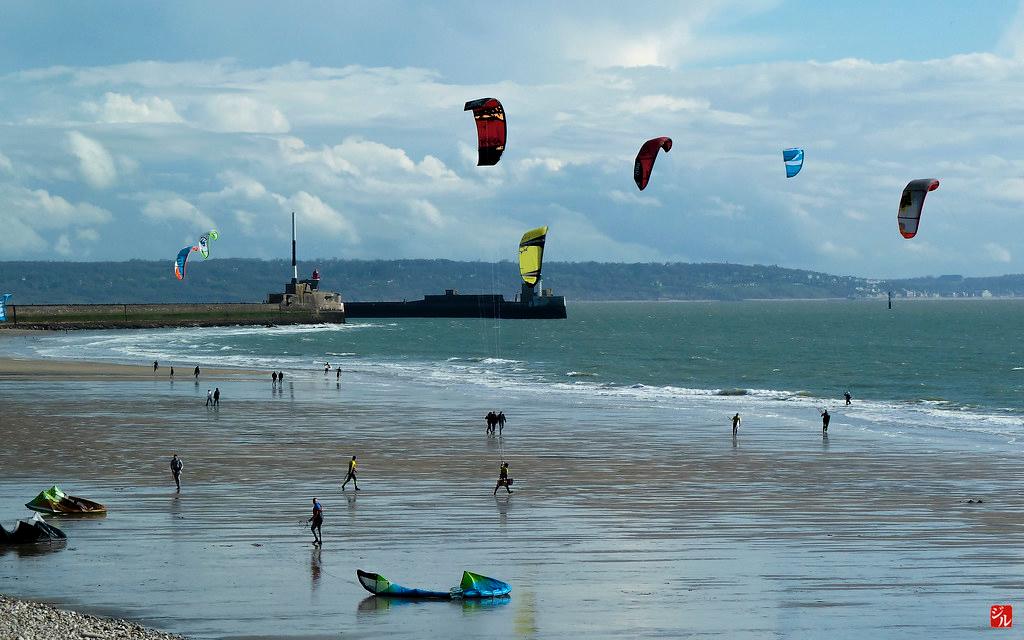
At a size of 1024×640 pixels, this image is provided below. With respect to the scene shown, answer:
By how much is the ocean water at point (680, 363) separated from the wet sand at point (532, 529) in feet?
41.2

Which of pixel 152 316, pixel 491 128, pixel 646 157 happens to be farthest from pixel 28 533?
pixel 152 316

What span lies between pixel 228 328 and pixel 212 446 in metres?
119

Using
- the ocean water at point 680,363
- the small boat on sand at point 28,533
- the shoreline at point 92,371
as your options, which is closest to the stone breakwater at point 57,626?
the small boat on sand at point 28,533

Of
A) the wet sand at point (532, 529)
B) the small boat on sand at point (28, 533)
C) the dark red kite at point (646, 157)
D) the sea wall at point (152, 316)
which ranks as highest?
the dark red kite at point (646, 157)

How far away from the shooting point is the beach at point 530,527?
15742mm

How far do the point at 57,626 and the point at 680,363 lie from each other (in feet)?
240

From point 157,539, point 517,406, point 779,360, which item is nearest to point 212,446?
point 157,539

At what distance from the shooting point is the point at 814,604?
1623cm

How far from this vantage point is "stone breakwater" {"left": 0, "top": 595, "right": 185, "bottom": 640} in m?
13.5

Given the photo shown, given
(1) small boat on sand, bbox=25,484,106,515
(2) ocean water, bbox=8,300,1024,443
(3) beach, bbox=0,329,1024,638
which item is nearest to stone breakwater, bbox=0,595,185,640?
(3) beach, bbox=0,329,1024,638

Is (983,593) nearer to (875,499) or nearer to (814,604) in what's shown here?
(814,604)

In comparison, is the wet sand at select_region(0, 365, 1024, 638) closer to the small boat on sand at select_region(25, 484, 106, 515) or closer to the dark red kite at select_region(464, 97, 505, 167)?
the small boat on sand at select_region(25, 484, 106, 515)

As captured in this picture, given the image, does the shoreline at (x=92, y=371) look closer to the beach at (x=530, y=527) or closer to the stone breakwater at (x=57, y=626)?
the beach at (x=530, y=527)

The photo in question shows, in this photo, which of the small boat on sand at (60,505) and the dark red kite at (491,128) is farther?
the dark red kite at (491,128)
